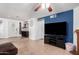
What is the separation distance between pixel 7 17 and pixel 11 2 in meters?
0.31

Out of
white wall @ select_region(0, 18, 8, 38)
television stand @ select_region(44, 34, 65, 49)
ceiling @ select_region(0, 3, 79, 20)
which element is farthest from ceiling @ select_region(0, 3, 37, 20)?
television stand @ select_region(44, 34, 65, 49)

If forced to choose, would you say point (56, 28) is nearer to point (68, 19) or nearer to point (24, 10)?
point (68, 19)

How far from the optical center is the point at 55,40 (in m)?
1.92

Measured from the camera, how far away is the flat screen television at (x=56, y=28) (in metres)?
1.80

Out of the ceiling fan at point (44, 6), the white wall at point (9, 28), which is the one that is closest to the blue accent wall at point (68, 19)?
the ceiling fan at point (44, 6)

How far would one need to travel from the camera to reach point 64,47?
5.88 feet

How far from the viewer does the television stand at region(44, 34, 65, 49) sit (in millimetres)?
1817

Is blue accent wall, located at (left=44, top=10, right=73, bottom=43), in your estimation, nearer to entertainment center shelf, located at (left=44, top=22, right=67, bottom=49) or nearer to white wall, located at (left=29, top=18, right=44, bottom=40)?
entertainment center shelf, located at (left=44, top=22, right=67, bottom=49)

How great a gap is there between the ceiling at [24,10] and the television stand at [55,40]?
0.44m

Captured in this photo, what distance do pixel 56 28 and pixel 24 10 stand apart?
0.66 meters

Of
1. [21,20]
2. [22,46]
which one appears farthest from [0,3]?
[22,46]
